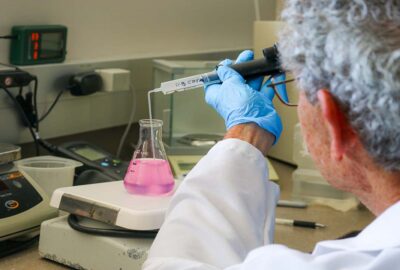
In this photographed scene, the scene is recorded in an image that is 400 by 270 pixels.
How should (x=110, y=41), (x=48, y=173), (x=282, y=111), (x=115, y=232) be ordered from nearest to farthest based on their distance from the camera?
(x=115, y=232) → (x=48, y=173) → (x=110, y=41) → (x=282, y=111)

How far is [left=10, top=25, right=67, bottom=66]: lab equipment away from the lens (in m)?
1.71

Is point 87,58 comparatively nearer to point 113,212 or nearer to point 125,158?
point 125,158

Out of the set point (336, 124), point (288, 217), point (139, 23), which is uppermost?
point (139, 23)

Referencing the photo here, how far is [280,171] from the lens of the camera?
2127 millimetres

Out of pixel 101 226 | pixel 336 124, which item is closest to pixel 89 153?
pixel 101 226

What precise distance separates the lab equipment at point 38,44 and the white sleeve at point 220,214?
702 mm

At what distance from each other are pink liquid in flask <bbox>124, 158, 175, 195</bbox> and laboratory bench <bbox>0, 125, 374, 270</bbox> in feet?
0.70

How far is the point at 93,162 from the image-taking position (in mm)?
1692

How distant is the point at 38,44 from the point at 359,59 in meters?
1.14

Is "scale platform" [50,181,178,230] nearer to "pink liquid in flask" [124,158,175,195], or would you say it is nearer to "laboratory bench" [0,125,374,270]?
"pink liquid in flask" [124,158,175,195]

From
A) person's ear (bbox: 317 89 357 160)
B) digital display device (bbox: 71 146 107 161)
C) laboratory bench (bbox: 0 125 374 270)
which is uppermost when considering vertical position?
person's ear (bbox: 317 89 357 160)

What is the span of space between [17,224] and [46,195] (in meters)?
0.13

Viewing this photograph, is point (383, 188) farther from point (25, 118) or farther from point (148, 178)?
point (25, 118)

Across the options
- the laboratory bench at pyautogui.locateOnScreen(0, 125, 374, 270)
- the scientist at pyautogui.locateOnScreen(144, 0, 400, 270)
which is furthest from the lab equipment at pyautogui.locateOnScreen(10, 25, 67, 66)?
the scientist at pyautogui.locateOnScreen(144, 0, 400, 270)
